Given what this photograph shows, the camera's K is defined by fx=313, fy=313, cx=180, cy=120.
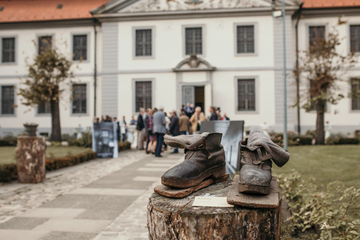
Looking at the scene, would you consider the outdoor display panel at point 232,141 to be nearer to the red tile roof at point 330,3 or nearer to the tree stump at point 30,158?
the tree stump at point 30,158

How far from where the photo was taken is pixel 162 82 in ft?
68.5

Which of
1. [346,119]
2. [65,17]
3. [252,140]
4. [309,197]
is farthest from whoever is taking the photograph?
[65,17]

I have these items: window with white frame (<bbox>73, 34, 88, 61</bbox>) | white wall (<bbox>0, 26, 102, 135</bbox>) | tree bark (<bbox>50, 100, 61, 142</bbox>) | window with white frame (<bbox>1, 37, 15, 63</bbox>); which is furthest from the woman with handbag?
window with white frame (<bbox>1, 37, 15, 63</bbox>)

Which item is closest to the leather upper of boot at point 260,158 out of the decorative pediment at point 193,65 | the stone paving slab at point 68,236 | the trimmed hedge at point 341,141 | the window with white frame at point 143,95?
the stone paving slab at point 68,236

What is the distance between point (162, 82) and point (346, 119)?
1207cm

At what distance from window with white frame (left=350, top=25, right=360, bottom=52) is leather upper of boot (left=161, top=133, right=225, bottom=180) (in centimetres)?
2164

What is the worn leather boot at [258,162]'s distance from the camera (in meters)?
1.93

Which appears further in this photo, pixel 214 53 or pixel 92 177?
pixel 214 53

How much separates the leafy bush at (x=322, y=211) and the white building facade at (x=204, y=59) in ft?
51.0

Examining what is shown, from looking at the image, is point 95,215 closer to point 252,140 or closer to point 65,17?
point 252,140

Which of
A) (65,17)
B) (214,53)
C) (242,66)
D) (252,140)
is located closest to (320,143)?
(242,66)

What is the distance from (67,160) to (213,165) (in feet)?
25.2

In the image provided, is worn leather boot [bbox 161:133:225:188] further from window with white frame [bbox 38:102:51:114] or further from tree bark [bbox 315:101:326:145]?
window with white frame [bbox 38:102:51:114]

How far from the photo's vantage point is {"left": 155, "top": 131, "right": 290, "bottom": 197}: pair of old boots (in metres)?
1.96
